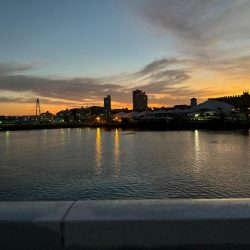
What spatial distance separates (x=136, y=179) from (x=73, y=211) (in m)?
23.6

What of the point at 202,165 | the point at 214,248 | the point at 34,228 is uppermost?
the point at 34,228

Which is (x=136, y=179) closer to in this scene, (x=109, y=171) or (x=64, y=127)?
(x=109, y=171)

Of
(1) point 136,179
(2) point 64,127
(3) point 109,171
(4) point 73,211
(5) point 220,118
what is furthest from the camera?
(2) point 64,127

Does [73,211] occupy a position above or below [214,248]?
above

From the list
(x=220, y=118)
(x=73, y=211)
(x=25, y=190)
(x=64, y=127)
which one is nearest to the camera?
(x=73, y=211)

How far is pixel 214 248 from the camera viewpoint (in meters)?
3.03

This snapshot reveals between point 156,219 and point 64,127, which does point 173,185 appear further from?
point 64,127

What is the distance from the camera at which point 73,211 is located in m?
3.20

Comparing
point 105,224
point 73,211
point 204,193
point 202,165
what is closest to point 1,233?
point 73,211

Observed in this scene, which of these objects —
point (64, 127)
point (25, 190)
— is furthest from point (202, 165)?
point (64, 127)

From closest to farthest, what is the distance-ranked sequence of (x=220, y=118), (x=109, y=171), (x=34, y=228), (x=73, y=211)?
(x=34, y=228), (x=73, y=211), (x=109, y=171), (x=220, y=118)

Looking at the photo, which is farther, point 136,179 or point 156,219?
point 136,179

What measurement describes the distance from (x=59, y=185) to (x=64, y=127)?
543 ft

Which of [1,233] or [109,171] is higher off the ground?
[1,233]
